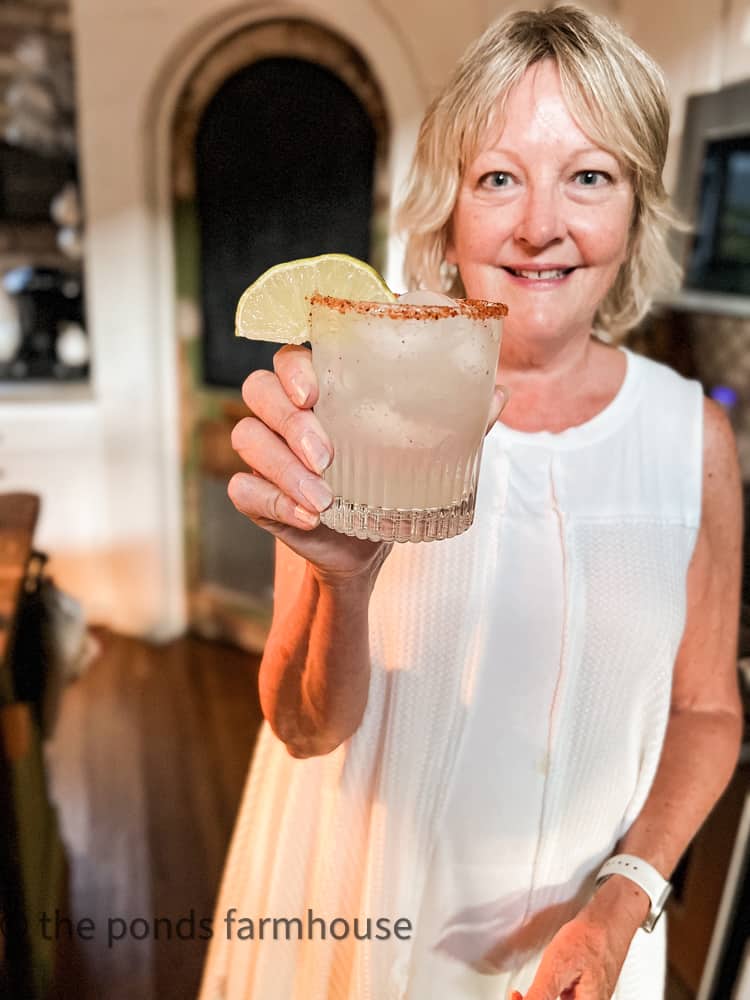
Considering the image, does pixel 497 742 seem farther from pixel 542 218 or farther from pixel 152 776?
pixel 152 776

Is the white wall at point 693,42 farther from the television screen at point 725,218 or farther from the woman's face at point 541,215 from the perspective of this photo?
the woman's face at point 541,215

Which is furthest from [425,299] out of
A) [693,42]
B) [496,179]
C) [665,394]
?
[693,42]

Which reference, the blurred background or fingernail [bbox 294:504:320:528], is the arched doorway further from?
fingernail [bbox 294:504:320:528]

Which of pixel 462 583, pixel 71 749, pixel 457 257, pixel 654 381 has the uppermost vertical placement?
→ pixel 457 257

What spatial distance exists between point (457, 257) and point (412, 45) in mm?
1839

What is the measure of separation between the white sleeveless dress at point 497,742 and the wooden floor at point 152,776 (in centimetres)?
25

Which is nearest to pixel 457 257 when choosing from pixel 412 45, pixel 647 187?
pixel 647 187

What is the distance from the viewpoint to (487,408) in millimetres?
624

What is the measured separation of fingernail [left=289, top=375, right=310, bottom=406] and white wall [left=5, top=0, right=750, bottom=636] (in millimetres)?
1586

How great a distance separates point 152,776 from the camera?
245cm

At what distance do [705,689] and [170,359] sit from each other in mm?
2561

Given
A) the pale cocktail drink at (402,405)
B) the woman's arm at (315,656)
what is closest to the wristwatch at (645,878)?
Answer: the woman's arm at (315,656)

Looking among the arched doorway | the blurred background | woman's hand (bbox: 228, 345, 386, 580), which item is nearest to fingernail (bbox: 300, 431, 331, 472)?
woman's hand (bbox: 228, 345, 386, 580)

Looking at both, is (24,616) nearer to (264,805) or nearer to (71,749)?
→ (264,805)
